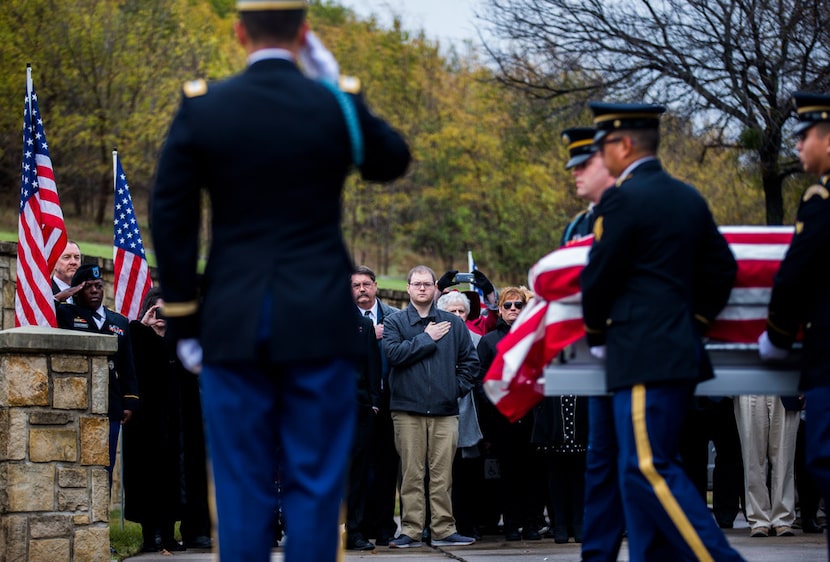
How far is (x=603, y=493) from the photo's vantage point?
5961 mm

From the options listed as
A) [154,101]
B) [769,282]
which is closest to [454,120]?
[154,101]

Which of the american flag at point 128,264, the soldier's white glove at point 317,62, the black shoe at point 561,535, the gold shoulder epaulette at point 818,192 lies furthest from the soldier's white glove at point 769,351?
the american flag at point 128,264

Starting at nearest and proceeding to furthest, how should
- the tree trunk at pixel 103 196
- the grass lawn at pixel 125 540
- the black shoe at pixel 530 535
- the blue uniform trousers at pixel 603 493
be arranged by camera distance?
the blue uniform trousers at pixel 603 493 < the grass lawn at pixel 125 540 < the black shoe at pixel 530 535 < the tree trunk at pixel 103 196

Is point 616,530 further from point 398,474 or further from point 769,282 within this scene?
point 398,474

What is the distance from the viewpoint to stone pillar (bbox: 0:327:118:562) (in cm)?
778

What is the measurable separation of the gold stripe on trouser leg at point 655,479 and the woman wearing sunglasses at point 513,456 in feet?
18.1

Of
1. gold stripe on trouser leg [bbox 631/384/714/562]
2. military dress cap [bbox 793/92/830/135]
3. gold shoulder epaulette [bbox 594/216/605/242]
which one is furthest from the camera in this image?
military dress cap [bbox 793/92/830/135]

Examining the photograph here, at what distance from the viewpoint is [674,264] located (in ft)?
17.5

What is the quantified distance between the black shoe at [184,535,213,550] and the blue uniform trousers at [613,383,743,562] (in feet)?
17.0

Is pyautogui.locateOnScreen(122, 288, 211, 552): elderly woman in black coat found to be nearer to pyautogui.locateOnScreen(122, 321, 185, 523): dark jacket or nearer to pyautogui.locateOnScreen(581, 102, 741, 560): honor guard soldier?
pyautogui.locateOnScreen(122, 321, 185, 523): dark jacket

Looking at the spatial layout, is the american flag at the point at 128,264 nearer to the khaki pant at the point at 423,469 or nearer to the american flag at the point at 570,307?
the khaki pant at the point at 423,469

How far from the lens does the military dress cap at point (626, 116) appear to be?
18.6ft

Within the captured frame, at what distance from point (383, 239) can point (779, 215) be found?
2534cm

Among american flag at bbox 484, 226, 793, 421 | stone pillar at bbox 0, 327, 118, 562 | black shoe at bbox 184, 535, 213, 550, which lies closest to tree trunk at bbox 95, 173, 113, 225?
black shoe at bbox 184, 535, 213, 550
